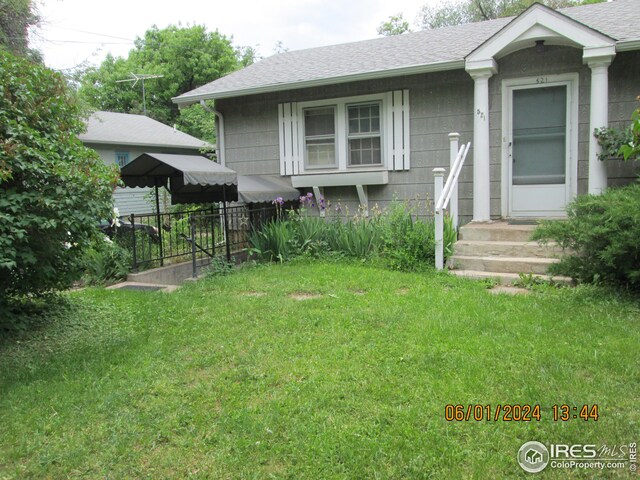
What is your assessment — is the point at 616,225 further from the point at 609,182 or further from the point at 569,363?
the point at 609,182

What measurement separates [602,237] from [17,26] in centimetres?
1351

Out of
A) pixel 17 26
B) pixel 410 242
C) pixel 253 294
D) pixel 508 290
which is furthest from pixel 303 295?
pixel 17 26

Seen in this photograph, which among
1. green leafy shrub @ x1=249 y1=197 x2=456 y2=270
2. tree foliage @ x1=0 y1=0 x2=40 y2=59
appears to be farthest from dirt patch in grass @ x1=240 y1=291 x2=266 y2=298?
tree foliage @ x1=0 y1=0 x2=40 y2=59

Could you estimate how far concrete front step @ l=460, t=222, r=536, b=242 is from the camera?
6.68 m

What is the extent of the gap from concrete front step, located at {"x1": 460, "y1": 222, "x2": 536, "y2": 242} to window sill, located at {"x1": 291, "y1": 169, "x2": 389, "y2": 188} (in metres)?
2.07

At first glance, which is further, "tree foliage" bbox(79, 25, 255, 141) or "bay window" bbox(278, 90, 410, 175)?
"tree foliage" bbox(79, 25, 255, 141)

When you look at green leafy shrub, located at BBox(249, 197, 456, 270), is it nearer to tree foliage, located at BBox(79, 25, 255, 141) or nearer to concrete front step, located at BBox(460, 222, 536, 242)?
concrete front step, located at BBox(460, 222, 536, 242)

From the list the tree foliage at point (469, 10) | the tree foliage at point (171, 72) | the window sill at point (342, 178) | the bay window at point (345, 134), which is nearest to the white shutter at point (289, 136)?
the bay window at point (345, 134)

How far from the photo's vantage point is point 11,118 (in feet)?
13.8

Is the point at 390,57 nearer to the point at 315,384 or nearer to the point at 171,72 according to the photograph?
the point at 315,384

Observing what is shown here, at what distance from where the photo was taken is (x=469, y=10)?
28109 millimetres

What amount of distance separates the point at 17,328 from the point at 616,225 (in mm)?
5693

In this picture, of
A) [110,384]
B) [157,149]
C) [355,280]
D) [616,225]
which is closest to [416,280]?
[355,280]

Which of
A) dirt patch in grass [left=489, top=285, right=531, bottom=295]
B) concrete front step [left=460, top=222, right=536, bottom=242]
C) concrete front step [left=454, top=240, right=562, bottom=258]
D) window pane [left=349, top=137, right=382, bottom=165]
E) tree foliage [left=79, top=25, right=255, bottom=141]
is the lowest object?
dirt patch in grass [left=489, top=285, right=531, bottom=295]
